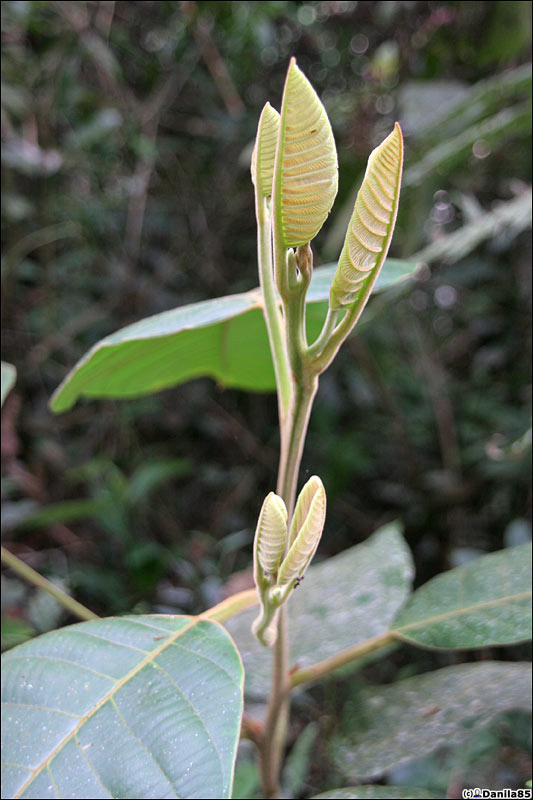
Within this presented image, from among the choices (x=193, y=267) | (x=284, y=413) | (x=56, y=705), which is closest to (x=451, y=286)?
(x=193, y=267)

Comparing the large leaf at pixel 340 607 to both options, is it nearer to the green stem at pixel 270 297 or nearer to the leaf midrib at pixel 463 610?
the leaf midrib at pixel 463 610

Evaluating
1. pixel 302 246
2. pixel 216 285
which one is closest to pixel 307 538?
pixel 302 246

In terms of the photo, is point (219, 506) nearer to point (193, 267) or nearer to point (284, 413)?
point (193, 267)

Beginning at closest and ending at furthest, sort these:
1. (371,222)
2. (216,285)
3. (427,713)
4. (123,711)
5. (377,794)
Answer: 1. (371,222)
2. (123,711)
3. (377,794)
4. (427,713)
5. (216,285)

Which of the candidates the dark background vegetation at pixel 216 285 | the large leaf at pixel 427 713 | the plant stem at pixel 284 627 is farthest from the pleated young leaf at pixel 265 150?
the dark background vegetation at pixel 216 285

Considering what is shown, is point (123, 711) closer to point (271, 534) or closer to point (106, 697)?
point (106, 697)

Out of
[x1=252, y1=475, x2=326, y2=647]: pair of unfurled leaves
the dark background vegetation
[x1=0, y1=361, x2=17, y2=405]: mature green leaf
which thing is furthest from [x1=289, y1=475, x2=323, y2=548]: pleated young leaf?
the dark background vegetation

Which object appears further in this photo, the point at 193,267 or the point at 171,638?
the point at 193,267
